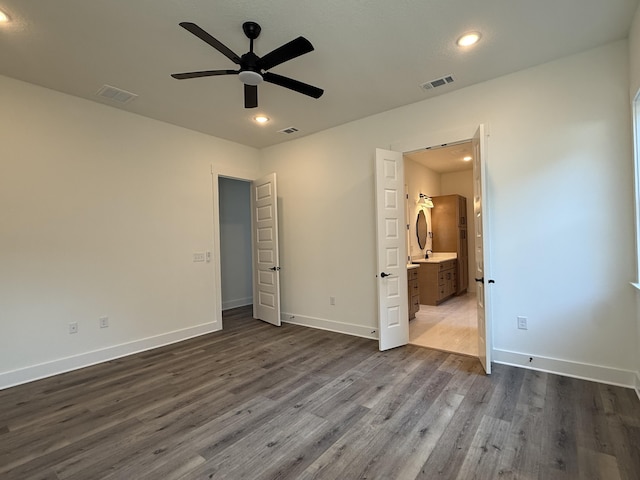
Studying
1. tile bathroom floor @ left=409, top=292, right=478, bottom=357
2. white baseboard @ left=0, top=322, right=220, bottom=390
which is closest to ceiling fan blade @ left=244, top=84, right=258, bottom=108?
white baseboard @ left=0, top=322, right=220, bottom=390

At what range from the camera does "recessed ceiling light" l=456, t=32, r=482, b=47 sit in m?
2.54

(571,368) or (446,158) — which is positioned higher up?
(446,158)

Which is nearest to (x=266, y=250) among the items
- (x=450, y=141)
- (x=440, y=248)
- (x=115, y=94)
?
(x=115, y=94)

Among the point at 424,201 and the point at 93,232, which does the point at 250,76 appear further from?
the point at 424,201

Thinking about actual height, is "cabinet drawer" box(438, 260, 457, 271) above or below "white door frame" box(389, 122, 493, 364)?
below

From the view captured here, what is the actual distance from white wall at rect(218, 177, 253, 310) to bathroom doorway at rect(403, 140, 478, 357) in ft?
11.4

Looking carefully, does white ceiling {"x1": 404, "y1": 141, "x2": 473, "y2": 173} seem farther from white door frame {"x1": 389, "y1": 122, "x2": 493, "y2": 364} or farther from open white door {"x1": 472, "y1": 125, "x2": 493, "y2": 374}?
open white door {"x1": 472, "y1": 125, "x2": 493, "y2": 374}

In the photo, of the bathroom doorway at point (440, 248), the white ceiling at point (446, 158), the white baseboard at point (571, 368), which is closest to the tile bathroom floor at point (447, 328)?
the bathroom doorway at point (440, 248)

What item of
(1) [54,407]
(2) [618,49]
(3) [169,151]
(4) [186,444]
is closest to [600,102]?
(2) [618,49]

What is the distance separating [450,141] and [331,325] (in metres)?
2.94

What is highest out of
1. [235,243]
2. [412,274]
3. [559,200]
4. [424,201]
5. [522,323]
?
[424,201]

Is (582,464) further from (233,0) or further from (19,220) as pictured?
(19,220)

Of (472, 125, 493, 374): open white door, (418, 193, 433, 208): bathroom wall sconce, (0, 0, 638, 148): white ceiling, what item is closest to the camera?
(0, 0, 638, 148): white ceiling

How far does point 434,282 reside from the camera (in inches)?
233
